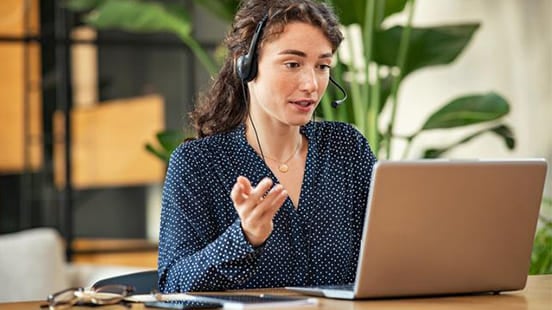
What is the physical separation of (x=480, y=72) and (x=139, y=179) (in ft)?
8.41

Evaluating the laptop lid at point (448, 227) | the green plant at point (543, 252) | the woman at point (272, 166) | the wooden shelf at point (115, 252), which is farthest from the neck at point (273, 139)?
the wooden shelf at point (115, 252)

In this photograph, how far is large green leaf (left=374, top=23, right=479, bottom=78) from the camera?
4449 millimetres

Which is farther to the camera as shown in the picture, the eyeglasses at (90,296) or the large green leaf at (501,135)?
the large green leaf at (501,135)

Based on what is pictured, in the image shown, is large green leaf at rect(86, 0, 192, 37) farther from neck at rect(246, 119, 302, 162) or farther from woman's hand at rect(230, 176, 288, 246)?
woman's hand at rect(230, 176, 288, 246)

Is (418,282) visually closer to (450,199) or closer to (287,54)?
(450,199)

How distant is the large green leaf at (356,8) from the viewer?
4.40 m

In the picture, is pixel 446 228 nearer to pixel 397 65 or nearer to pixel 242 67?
pixel 242 67

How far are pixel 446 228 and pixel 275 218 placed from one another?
541 millimetres

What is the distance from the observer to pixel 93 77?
6.79 meters

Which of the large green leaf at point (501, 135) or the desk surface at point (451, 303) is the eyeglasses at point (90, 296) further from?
the large green leaf at point (501, 135)

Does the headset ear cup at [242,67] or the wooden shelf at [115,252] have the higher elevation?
the headset ear cup at [242,67]

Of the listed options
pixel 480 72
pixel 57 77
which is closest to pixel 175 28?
pixel 480 72

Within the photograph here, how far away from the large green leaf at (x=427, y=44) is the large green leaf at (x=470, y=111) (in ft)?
0.69

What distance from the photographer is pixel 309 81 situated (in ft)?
7.66
